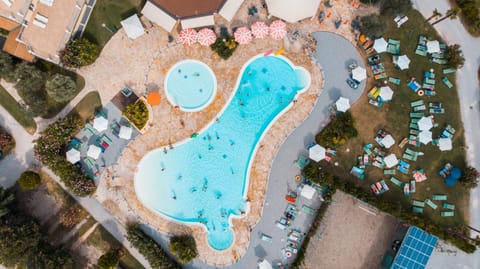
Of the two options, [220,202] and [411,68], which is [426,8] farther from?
[220,202]

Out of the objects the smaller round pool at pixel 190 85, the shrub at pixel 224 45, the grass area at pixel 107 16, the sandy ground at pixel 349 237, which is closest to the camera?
the shrub at pixel 224 45

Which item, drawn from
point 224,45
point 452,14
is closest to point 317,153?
point 224,45

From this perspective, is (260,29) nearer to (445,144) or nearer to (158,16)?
(158,16)

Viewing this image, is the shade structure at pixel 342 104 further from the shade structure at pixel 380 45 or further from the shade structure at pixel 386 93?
the shade structure at pixel 380 45

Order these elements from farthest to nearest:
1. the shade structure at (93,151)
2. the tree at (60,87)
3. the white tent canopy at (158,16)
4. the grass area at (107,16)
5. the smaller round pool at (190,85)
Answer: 1. the smaller round pool at (190,85)
2. the grass area at (107,16)
3. the shade structure at (93,151)
4. the white tent canopy at (158,16)
5. the tree at (60,87)

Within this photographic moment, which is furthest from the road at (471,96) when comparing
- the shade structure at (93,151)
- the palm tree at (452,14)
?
the shade structure at (93,151)

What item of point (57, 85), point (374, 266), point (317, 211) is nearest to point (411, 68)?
point (317, 211)
